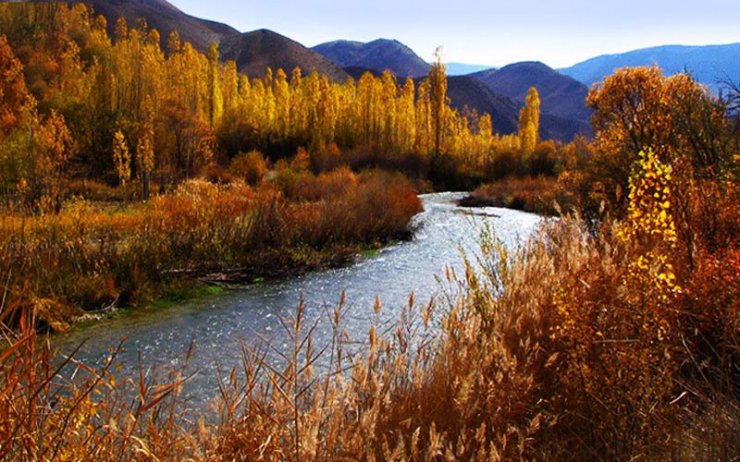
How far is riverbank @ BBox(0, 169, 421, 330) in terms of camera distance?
893 centimetres

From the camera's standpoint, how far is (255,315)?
945cm

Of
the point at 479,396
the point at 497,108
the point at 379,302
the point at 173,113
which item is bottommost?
the point at 479,396

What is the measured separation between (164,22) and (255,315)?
155 metres

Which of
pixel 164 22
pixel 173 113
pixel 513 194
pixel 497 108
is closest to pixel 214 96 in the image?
pixel 173 113

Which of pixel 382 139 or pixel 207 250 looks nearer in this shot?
pixel 207 250

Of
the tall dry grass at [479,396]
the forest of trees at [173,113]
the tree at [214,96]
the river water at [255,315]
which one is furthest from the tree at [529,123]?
the tall dry grass at [479,396]

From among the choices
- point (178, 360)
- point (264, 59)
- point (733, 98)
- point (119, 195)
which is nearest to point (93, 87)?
point (119, 195)

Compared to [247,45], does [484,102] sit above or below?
below

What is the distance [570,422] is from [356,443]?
73.1 inches

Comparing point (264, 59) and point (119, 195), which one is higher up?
point (264, 59)

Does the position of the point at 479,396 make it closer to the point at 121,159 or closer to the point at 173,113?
the point at 121,159

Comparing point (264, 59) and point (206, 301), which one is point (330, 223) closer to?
point (206, 301)

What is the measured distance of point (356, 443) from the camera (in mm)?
2229

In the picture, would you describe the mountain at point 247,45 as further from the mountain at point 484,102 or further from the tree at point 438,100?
the tree at point 438,100
